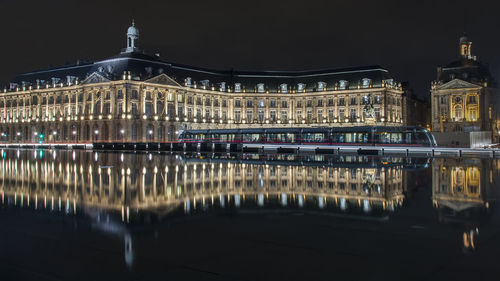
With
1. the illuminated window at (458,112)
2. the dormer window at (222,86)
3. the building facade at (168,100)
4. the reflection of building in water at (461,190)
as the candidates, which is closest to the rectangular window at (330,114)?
the building facade at (168,100)

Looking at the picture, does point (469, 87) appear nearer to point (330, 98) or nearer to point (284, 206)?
point (330, 98)

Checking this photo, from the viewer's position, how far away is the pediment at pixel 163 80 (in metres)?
102

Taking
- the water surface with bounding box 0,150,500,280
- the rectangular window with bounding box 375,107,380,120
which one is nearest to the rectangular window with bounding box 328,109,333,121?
the rectangular window with bounding box 375,107,380,120

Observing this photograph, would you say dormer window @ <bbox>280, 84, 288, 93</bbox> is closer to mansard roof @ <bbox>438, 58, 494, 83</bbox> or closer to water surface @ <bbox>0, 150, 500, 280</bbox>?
mansard roof @ <bbox>438, 58, 494, 83</bbox>

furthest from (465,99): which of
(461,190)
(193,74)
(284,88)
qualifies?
(461,190)

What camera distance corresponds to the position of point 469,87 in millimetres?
107688

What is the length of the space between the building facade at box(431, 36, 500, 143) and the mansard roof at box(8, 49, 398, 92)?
14116 millimetres

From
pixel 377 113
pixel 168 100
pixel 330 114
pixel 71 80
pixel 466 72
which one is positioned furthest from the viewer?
pixel 330 114

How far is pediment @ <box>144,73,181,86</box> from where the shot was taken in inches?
4019

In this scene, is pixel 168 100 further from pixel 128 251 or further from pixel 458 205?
pixel 128 251

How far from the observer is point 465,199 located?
649 inches

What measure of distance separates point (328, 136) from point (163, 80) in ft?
167

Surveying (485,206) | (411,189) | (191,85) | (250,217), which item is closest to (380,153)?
(411,189)

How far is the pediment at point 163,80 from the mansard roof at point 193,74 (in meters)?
1.19
